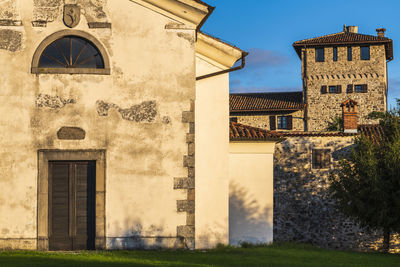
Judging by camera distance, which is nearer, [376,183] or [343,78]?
[376,183]

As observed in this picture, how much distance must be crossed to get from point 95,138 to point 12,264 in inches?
146

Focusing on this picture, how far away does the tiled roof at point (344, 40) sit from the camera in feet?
170

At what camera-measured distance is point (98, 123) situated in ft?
45.2

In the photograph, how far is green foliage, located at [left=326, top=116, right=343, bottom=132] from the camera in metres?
47.2

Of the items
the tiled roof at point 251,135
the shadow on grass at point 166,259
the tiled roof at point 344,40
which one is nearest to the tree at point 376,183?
the tiled roof at point 251,135

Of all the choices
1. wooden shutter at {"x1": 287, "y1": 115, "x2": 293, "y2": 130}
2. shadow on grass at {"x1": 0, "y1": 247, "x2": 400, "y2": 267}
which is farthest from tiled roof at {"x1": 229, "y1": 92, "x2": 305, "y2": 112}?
shadow on grass at {"x1": 0, "y1": 247, "x2": 400, "y2": 267}

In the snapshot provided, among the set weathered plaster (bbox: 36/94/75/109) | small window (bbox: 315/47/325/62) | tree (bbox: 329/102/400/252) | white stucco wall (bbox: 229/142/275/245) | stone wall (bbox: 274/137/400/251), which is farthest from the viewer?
small window (bbox: 315/47/325/62)

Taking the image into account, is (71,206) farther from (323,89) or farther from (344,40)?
(344,40)

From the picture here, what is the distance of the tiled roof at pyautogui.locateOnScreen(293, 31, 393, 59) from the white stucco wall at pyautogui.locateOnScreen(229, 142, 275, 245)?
119 ft

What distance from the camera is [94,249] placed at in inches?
538

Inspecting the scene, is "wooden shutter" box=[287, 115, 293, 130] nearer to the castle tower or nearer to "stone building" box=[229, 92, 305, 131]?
"stone building" box=[229, 92, 305, 131]

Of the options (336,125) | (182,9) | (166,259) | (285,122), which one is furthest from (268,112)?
(166,259)

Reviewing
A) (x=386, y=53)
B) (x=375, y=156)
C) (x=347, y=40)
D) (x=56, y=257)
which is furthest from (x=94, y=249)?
(x=386, y=53)

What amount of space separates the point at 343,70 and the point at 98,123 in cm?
4229
